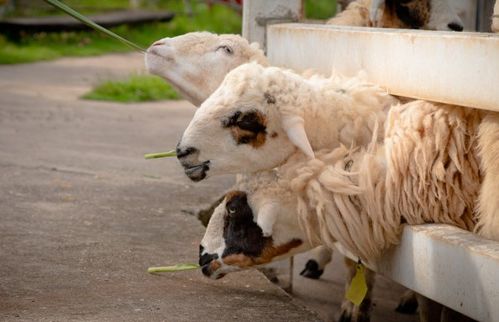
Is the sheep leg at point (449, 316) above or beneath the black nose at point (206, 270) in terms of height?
beneath

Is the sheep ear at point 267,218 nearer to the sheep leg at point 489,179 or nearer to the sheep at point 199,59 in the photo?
the sheep leg at point 489,179

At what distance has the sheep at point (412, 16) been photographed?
207 inches

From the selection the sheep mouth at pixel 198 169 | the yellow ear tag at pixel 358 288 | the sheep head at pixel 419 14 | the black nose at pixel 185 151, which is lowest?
the yellow ear tag at pixel 358 288

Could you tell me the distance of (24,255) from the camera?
4500 mm

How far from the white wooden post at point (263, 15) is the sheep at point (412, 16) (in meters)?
0.24

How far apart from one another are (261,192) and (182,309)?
1.64 feet

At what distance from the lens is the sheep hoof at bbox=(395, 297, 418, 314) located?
5.25 meters

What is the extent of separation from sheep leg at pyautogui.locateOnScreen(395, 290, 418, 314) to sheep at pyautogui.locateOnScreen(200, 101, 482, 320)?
1493mm

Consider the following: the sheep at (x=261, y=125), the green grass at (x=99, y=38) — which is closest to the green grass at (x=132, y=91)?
the green grass at (x=99, y=38)

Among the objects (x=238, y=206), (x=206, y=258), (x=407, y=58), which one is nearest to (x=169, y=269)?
(x=206, y=258)

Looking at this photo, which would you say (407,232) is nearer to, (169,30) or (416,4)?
(416,4)

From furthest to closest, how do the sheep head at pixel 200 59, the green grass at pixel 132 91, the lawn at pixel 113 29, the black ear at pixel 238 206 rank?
the lawn at pixel 113 29, the green grass at pixel 132 91, the sheep head at pixel 200 59, the black ear at pixel 238 206

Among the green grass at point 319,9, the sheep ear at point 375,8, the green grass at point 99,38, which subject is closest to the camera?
the sheep ear at point 375,8

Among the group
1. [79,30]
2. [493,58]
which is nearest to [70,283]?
[493,58]
